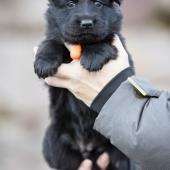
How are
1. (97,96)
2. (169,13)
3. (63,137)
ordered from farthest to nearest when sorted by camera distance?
(169,13) < (63,137) < (97,96)

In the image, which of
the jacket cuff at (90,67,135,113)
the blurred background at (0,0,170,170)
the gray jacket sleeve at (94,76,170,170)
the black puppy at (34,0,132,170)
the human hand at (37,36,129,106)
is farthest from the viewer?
the blurred background at (0,0,170,170)

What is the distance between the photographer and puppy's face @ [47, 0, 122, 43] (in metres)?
3.38

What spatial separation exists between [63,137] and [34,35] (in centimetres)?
299

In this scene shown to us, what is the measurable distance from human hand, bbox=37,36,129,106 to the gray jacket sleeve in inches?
9.5

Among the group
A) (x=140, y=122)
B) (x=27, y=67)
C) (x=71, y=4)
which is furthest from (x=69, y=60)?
(x=27, y=67)

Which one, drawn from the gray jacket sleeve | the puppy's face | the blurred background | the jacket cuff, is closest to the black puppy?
the puppy's face

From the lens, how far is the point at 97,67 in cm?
336

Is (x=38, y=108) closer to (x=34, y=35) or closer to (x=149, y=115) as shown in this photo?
(x=34, y=35)

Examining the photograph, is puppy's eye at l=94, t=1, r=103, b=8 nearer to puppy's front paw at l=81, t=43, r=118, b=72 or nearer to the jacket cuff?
puppy's front paw at l=81, t=43, r=118, b=72

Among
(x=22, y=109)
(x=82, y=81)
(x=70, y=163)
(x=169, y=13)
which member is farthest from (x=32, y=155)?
(x=82, y=81)

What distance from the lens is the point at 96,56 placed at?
11.2 feet

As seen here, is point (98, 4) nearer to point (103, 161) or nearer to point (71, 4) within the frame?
point (71, 4)

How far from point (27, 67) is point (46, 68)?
3.17m

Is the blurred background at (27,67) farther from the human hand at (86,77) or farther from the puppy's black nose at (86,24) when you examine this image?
the puppy's black nose at (86,24)
